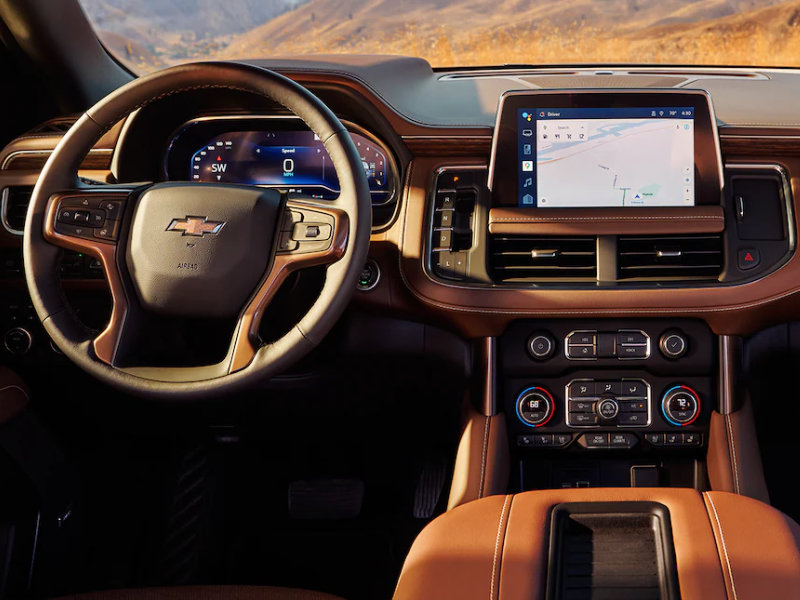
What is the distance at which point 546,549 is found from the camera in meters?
1.29

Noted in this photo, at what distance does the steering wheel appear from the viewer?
1397 mm

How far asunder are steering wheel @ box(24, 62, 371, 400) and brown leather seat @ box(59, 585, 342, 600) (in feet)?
1.23

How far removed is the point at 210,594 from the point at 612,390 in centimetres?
98

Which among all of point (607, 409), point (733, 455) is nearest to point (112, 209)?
point (607, 409)

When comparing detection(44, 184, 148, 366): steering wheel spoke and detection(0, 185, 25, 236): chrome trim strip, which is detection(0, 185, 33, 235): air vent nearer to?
detection(0, 185, 25, 236): chrome trim strip

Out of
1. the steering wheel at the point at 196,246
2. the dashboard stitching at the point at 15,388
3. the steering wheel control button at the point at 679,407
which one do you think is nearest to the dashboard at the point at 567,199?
the steering wheel control button at the point at 679,407

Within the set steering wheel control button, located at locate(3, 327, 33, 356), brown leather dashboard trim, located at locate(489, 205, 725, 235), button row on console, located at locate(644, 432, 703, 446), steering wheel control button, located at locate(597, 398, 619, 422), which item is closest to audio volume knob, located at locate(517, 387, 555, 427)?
steering wheel control button, located at locate(597, 398, 619, 422)

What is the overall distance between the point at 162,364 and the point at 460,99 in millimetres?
947

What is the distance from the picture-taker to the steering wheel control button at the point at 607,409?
183cm

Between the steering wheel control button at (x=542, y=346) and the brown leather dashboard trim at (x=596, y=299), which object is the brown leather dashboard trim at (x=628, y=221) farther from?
the steering wheel control button at (x=542, y=346)

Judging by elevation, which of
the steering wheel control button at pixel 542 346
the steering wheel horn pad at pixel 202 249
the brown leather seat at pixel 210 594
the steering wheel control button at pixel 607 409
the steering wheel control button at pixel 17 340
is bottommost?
the brown leather seat at pixel 210 594

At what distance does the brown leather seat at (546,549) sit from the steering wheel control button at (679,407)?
0.43m

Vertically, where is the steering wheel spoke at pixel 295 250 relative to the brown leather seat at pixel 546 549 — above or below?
above

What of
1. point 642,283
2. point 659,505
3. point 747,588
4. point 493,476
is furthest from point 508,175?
point 747,588
